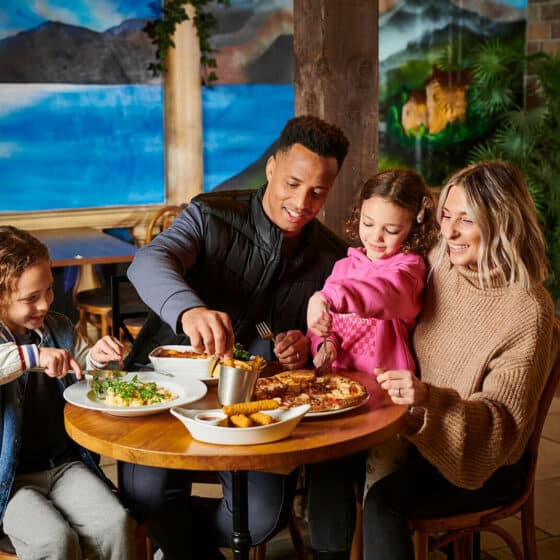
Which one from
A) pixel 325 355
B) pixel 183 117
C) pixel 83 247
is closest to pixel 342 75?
pixel 325 355

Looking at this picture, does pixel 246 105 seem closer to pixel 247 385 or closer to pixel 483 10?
pixel 483 10

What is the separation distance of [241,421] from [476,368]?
645mm

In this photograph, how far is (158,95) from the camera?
6.16m

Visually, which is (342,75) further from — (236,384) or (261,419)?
(261,419)

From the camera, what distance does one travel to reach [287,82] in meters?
6.50

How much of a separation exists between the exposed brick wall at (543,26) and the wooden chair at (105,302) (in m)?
2.99

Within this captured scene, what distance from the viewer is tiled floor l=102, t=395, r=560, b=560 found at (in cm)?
310

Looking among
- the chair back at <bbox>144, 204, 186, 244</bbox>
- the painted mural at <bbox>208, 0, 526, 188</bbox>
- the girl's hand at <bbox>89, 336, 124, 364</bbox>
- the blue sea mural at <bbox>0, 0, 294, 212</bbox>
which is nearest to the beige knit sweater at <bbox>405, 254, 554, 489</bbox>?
the girl's hand at <bbox>89, 336, 124, 364</bbox>

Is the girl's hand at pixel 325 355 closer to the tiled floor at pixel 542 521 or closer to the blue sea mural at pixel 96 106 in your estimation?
the tiled floor at pixel 542 521

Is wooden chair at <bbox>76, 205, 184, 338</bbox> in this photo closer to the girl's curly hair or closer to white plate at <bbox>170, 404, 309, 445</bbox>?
the girl's curly hair

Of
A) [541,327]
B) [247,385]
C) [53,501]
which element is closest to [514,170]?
[541,327]

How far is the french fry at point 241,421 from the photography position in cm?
190

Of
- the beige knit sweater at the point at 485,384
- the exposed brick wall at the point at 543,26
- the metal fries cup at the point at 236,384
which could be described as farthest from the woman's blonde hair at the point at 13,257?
the exposed brick wall at the point at 543,26

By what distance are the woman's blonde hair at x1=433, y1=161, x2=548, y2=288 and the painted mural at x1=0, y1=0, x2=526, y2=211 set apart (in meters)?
4.08
